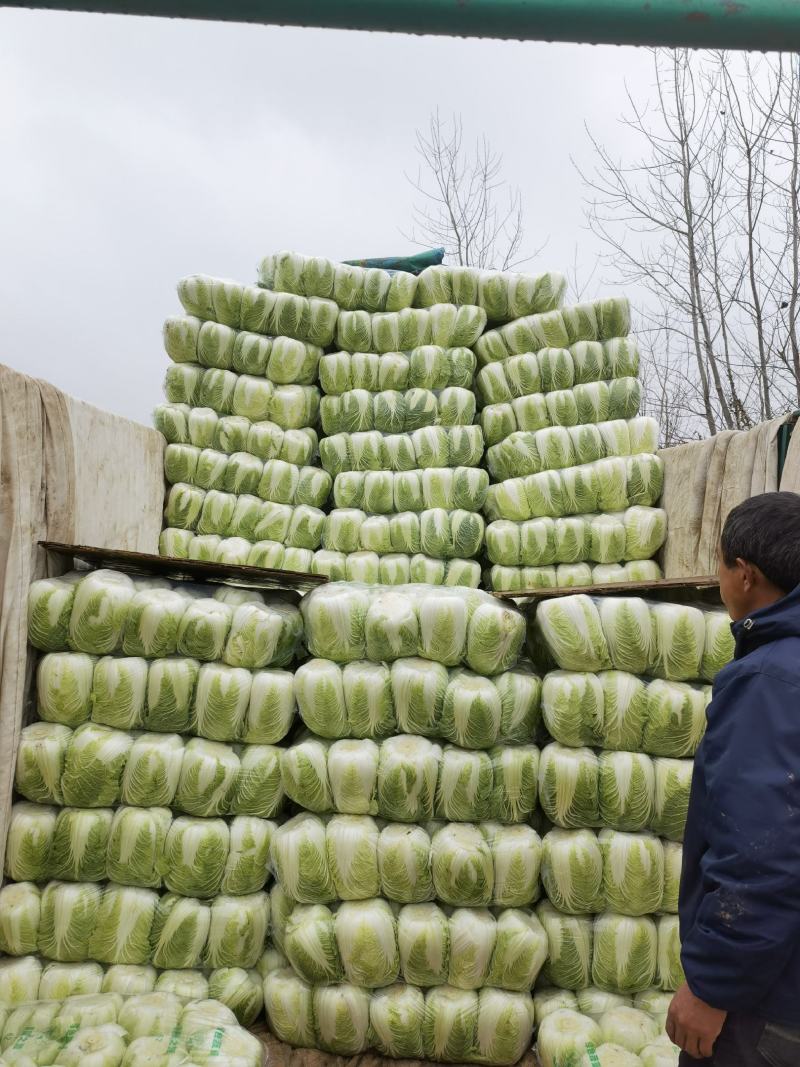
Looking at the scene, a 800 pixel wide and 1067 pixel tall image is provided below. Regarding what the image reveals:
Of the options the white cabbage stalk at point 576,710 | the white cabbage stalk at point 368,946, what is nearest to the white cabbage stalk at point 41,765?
the white cabbage stalk at point 368,946

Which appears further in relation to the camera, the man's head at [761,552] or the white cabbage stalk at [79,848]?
the white cabbage stalk at [79,848]

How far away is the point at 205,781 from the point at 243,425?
286cm

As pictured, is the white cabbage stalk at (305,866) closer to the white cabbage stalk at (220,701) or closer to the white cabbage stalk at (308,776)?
the white cabbage stalk at (308,776)

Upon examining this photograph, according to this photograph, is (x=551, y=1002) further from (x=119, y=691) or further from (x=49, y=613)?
(x=49, y=613)

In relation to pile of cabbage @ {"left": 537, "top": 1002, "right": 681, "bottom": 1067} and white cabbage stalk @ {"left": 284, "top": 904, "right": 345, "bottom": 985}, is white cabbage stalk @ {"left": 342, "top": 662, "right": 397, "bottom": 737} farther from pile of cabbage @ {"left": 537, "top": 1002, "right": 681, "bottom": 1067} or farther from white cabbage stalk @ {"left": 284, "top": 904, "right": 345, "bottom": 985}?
pile of cabbage @ {"left": 537, "top": 1002, "right": 681, "bottom": 1067}

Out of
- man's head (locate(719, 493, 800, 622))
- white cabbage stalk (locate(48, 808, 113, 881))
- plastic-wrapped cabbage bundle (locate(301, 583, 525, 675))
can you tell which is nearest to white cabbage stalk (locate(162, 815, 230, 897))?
white cabbage stalk (locate(48, 808, 113, 881))

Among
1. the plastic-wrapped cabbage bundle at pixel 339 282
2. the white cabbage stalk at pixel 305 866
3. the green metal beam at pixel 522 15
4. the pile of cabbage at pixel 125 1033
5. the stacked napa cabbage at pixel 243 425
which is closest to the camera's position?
the green metal beam at pixel 522 15

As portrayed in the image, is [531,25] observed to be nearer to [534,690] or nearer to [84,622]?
[534,690]

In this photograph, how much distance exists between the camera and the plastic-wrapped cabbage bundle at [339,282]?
527 cm

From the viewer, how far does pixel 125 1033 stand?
94.0 inches

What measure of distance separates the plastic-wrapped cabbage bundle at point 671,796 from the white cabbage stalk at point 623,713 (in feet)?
0.44

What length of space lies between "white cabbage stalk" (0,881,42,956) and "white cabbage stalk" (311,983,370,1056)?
1.06 m

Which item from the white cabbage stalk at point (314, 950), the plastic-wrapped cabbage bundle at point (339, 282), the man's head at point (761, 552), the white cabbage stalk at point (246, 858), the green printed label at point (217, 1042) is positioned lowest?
the green printed label at point (217, 1042)

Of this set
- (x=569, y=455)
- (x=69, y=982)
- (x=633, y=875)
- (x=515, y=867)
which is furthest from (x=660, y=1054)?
(x=569, y=455)
